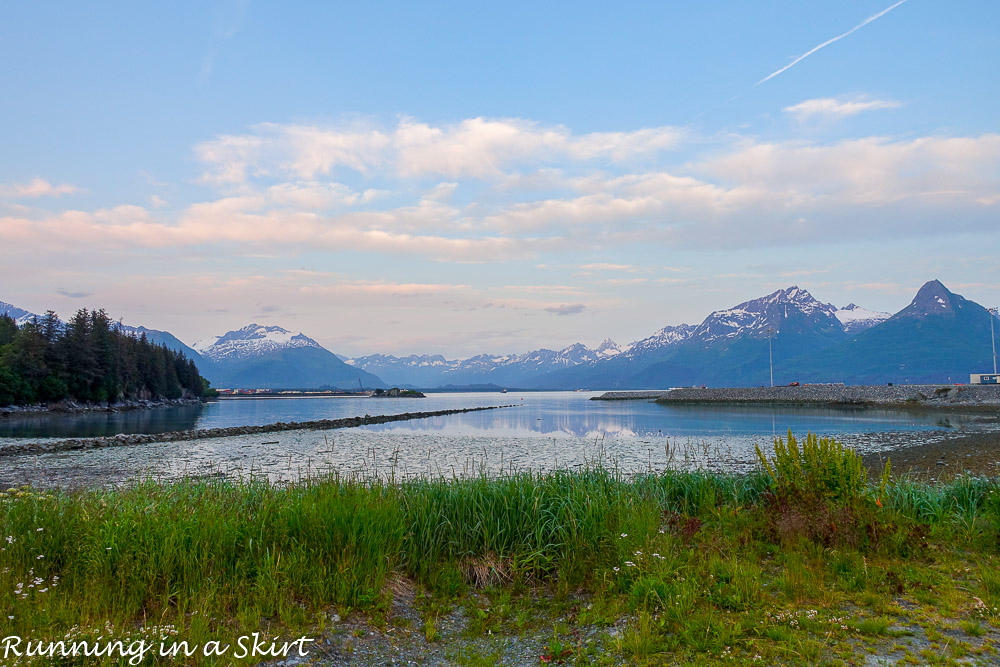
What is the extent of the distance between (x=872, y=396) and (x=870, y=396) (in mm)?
391

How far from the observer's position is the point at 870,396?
326 ft

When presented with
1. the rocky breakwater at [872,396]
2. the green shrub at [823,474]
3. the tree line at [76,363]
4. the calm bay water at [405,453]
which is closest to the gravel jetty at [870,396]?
the rocky breakwater at [872,396]

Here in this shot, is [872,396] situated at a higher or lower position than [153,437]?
lower

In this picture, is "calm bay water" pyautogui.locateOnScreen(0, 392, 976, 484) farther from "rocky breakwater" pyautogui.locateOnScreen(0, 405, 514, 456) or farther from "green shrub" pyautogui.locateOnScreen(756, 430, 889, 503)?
"green shrub" pyautogui.locateOnScreen(756, 430, 889, 503)

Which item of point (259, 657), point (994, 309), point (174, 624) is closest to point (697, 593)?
point (259, 657)

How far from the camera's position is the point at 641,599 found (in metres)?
7.18

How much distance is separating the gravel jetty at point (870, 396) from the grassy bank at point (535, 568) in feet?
278

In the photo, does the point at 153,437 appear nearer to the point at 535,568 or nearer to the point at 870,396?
the point at 535,568

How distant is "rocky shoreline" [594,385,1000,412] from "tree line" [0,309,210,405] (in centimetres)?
12051

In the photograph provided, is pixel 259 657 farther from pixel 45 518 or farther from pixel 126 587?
pixel 45 518

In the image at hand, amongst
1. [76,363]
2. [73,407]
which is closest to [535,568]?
[73,407]

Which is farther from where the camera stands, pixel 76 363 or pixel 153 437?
pixel 76 363

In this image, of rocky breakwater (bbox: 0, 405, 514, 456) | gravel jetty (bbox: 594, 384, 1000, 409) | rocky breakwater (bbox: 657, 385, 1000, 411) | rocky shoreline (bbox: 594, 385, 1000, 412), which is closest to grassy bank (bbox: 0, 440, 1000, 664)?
rocky breakwater (bbox: 0, 405, 514, 456)

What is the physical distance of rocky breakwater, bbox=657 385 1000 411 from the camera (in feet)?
257
